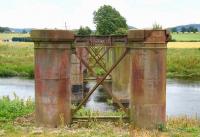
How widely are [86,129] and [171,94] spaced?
21577 mm

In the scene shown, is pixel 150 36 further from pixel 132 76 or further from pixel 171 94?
pixel 171 94

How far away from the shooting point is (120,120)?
16.8 meters

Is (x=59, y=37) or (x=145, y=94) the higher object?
(x=59, y=37)

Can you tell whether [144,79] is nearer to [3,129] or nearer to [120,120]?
[120,120]

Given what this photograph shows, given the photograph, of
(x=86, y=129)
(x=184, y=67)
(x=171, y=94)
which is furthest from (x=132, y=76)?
(x=184, y=67)

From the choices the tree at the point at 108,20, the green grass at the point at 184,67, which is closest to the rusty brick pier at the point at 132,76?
the green grass at the point at 184,67

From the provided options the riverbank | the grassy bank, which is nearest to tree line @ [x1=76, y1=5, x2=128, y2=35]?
the riverbank

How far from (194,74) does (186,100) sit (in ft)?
70.1

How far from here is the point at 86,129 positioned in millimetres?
15672

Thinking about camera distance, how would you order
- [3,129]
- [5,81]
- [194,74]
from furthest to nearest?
[194,74]
[5,81]
[3,129]

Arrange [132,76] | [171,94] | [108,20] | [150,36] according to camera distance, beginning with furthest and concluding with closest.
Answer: [108,20] < [171,94] < [132,76] < [150,36]

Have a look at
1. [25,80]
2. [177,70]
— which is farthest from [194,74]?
[25,80]

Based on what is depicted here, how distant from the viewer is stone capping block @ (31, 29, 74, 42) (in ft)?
53.0

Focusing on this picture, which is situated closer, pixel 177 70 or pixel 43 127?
pixel 43 127
